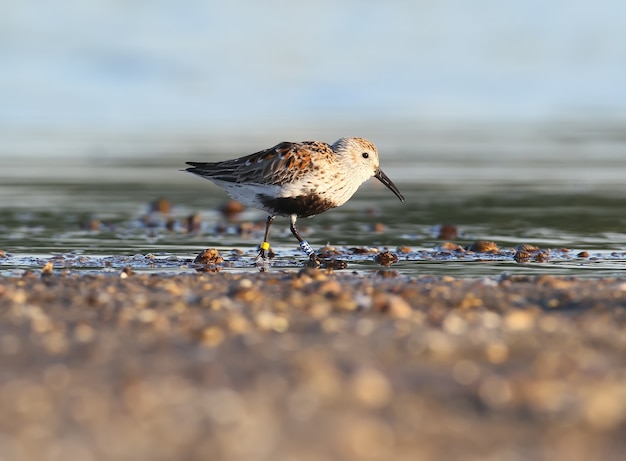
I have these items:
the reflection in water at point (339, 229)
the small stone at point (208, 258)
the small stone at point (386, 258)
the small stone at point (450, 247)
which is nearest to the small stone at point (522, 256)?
the reflection in water at point (339, 229)

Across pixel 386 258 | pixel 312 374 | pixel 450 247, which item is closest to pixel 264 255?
pixel 386 258

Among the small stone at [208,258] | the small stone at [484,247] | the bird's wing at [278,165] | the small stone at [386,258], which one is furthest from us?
the small stone at [484,247]

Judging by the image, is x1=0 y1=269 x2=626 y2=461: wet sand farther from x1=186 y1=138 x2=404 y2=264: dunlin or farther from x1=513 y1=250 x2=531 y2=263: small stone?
x1=186 y1=138 x2=404 y2=264: dunlin

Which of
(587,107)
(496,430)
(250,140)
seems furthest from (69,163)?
(587,107)

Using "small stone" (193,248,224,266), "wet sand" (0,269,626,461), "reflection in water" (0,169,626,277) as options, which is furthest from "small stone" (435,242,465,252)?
"wet sand" (0,269,626,461)

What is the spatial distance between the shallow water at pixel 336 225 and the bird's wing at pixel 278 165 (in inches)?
39.1

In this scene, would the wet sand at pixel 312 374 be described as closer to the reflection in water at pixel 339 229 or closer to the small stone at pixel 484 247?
the reflection in water at pixel 339 229

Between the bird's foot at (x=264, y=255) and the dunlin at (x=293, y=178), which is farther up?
the dunlin at (x=293, y=178)

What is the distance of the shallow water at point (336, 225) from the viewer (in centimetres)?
1366

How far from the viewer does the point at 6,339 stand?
7.80 meters

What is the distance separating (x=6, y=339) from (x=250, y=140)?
29572 mm

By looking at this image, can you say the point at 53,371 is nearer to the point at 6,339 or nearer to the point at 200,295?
the point at 6,339

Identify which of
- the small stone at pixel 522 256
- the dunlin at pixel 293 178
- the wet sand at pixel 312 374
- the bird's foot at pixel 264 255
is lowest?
the wet sand at pixel 312 374

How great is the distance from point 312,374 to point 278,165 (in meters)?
7.39
